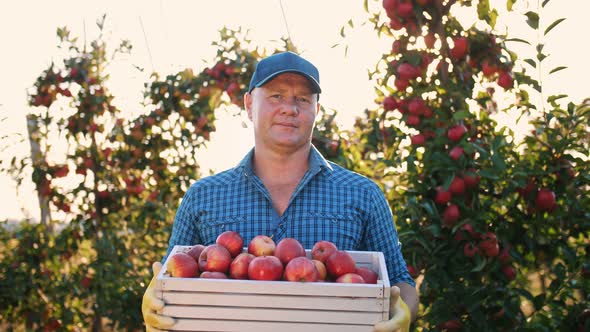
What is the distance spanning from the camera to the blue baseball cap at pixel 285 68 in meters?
2.15

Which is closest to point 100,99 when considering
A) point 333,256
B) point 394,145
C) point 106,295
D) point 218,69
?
point 218,69

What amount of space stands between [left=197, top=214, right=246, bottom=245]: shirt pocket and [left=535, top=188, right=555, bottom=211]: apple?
3.88 feet

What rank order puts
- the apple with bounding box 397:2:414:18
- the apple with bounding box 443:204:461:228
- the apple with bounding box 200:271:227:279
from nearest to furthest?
1. the apple with bounding box 200:271:227:279
2. the apple with bounding box 443:204:461:228
3. the apple with bounding box 397:2:414:18

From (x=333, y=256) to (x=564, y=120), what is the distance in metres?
1.41

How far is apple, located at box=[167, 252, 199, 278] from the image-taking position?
1708 mm

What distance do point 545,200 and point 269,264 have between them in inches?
56.2

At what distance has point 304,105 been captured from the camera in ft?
7.14

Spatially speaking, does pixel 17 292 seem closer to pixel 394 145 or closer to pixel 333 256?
pixel 394 145

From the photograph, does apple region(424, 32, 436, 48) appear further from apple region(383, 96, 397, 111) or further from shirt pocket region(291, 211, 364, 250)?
shirt pocket region(291, 211, 364, 250)

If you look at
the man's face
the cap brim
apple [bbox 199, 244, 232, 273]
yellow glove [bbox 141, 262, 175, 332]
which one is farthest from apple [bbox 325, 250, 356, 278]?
A: the cap brim

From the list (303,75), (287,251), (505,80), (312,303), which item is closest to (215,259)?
(287,251)

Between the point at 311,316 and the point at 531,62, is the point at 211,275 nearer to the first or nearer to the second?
the point at 311,316

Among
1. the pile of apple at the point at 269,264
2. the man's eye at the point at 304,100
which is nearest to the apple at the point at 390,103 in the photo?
the man's eye at the point at 304,100

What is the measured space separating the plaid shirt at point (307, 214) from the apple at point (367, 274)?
1.20 ft
